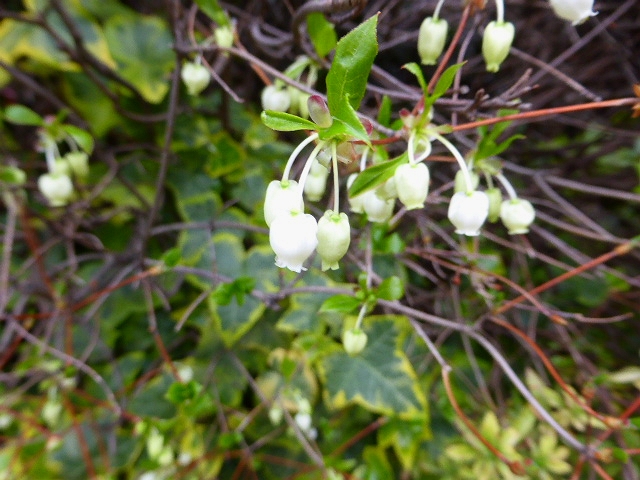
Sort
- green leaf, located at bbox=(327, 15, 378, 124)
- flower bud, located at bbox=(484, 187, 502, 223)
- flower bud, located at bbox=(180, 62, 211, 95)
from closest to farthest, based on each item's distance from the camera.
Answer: green leaf, located at bbox=(327, 15, 378, 124), flower bud, located at bbox=(484, 187, 502, 223), flower bud, located at bbox=(180, 62, 211, 95)

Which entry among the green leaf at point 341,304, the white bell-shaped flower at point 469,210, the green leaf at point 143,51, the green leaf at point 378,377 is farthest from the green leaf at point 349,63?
the green leaf at point 143,51

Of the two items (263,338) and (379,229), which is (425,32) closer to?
(379,229)

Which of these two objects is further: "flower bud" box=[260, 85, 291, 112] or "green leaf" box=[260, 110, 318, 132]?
"flower bud" box=[260, 85, 291, 112]

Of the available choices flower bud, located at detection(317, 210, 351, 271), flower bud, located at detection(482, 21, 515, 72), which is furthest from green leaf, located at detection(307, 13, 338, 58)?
flower bud, located at detection(317, 210, 351, 271)

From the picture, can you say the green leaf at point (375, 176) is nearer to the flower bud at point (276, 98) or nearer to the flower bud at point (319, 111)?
the flower bud at point (319, 111)

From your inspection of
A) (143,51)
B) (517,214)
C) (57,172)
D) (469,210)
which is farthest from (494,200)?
(143,51)

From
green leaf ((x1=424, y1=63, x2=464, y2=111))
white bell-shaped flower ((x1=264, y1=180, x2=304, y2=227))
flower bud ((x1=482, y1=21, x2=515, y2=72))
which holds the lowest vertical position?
white bell-shaped flower ((x1=264, y1=180, x2=304, y2=227))

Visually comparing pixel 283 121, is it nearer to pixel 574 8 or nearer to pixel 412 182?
pixel 412 182

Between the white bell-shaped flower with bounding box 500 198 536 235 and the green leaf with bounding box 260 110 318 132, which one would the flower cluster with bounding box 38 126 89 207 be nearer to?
the green leaf with bounding box 260 110 318 132
